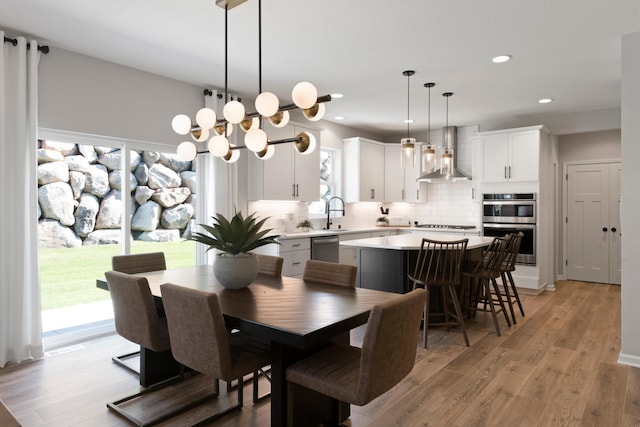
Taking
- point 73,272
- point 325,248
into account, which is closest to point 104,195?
point 73,272

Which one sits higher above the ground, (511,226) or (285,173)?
(285,173)

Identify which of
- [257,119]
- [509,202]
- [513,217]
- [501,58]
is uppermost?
[501,58]

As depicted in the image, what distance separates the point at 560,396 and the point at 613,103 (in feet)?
14.9

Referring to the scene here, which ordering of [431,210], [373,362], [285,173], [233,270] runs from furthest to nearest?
[431,210] → [285,173] → [233,270] → [373,362]

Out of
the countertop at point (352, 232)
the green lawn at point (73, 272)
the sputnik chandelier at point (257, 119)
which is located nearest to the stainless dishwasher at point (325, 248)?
the countertop at point (352, 232)

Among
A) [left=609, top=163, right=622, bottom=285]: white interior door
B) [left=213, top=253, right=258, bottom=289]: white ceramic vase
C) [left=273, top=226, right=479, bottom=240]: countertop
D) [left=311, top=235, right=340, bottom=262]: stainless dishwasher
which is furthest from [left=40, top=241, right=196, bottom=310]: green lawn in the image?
Result: [left=609, top=163, right=622, bottom=285]: white interior door

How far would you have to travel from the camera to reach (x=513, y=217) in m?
6.25

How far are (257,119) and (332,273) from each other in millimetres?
1144

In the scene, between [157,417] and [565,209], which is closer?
[157,417]

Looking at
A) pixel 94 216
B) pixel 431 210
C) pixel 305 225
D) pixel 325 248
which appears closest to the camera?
pixel 94 216

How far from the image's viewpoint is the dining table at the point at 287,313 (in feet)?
5.95

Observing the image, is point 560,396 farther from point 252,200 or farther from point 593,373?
point 252,200

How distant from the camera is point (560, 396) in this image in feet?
9.27

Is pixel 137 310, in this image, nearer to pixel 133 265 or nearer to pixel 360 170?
pixel 133 265
